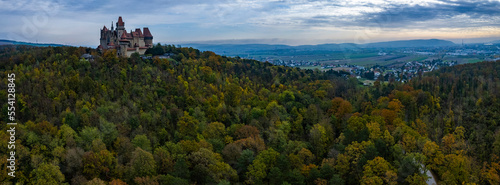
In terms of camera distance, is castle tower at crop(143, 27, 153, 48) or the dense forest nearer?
the dense forest

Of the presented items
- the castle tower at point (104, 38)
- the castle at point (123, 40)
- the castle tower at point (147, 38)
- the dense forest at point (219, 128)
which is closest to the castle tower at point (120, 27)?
the castle at point (123, 40)

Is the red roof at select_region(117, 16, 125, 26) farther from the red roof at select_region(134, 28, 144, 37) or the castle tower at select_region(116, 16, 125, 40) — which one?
the red roof at select_region(134, 28, 144, 37)

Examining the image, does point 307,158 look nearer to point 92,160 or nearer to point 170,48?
point 92,160

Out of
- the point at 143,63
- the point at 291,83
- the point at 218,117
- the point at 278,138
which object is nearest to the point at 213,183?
the point at 278,138

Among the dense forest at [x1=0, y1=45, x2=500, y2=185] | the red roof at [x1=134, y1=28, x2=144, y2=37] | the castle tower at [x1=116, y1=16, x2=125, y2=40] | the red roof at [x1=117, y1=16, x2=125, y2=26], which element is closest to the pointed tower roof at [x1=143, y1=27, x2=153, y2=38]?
the red roof at [x1=134, y1=28, x2=144, y2=37]

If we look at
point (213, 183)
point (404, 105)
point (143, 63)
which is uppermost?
point (143, 63)

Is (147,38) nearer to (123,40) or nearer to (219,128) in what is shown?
(123,40)
